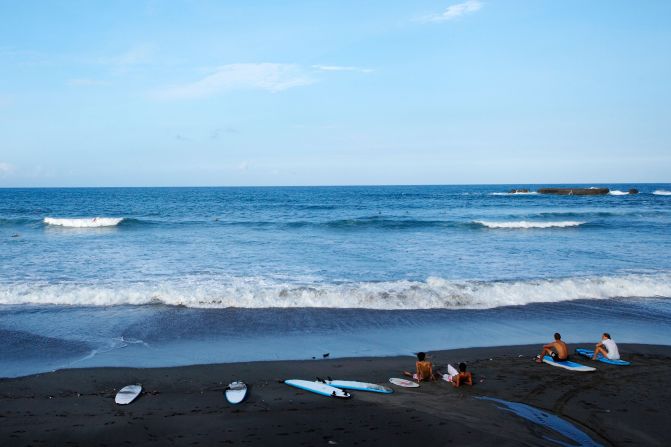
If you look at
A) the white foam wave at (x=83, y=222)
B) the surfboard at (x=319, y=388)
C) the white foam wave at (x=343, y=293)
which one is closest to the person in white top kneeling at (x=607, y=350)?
the white foam wave at (x=343, y=293)

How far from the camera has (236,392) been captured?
8141 mm

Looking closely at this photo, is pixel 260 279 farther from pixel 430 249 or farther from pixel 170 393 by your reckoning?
pixel 430 249

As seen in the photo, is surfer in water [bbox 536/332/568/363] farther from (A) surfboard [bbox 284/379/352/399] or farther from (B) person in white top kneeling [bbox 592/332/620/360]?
(A) surfboard [bbox 284/379/352/399]

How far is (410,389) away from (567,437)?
2605mm

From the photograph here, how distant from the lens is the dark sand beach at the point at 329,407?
670cm

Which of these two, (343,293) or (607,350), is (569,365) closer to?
(607,350)

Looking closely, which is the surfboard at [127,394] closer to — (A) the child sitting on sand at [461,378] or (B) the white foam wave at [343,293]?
→ (A) the child sitting on sand at [461,378]

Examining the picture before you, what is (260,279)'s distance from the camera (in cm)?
1725

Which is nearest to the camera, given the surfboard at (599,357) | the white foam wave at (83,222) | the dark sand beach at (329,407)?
the dark sand beach at (329,407)

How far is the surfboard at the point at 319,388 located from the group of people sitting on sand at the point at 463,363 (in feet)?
5.17

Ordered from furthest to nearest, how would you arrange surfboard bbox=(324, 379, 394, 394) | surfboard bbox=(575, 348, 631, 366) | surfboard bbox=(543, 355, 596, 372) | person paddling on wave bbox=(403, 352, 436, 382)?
surfboard bbox=(575, 348, 631, 366)
surfboard bbox=(543, 355, 596, 372)
person paddling on wave bbox=(403, 352, 436, 382)
surfboard bbox=(324, 379, 394, 394)

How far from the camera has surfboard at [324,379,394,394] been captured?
27.4 feet

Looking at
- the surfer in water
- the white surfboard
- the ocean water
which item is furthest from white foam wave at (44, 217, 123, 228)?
the surfer in water

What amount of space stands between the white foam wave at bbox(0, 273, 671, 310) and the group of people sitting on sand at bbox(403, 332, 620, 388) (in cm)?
445
